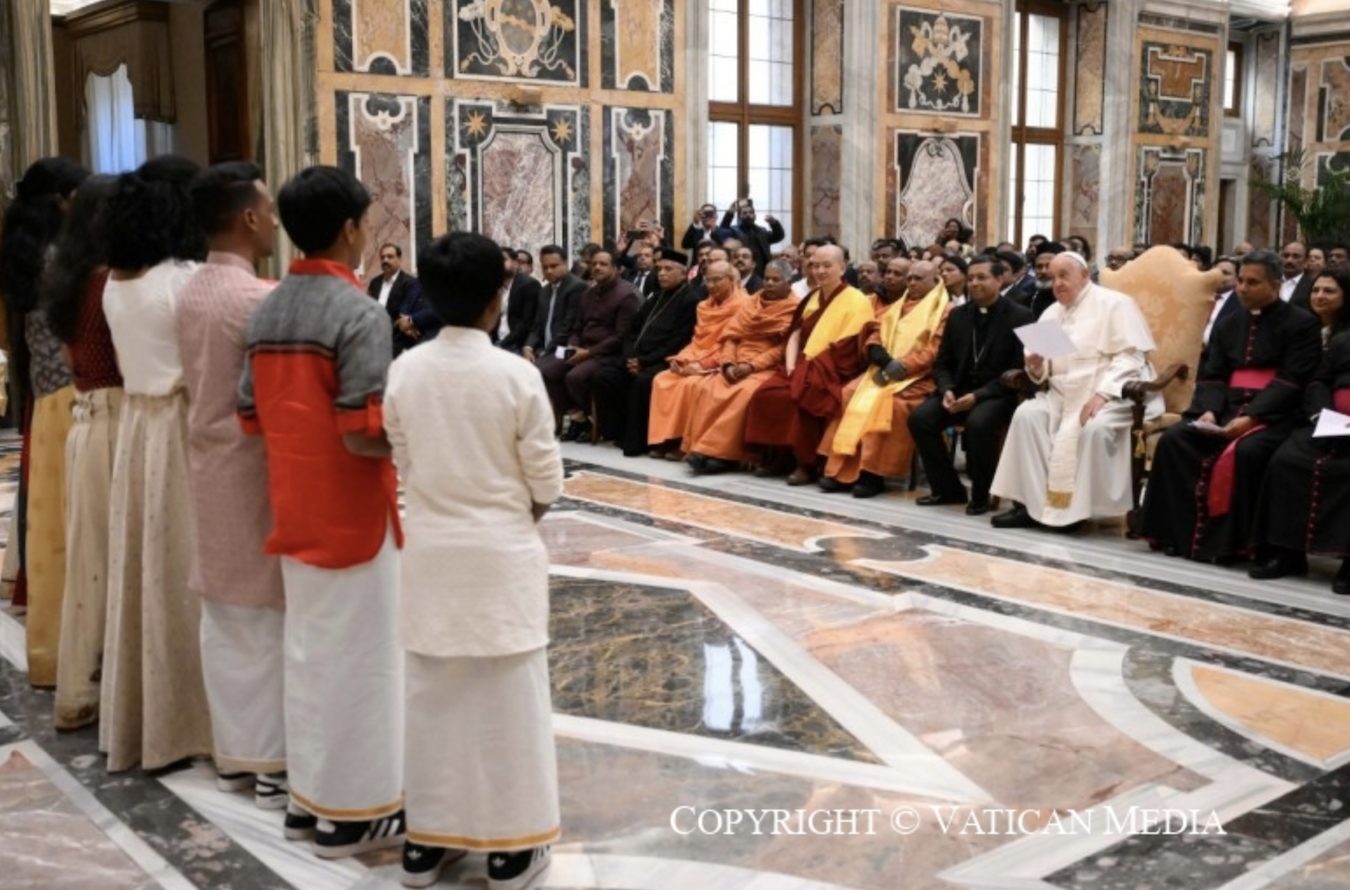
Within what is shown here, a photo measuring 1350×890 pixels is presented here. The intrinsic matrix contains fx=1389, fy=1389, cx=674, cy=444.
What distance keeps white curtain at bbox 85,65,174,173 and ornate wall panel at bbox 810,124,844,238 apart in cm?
640

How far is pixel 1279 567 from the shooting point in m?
5.46

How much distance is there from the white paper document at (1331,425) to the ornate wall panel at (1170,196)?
1142cm

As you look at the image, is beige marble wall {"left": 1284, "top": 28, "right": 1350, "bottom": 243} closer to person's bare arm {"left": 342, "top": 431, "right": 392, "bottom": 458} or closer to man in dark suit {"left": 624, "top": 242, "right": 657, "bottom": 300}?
man in dark suit {"left": 624, "top": 242, "right": 657, "bottom": 300}

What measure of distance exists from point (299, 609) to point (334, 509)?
0.24m

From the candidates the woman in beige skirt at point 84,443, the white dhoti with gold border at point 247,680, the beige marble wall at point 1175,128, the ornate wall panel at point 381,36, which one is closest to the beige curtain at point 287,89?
the ornate wall panel at point 381,36

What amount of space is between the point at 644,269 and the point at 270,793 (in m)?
7.38

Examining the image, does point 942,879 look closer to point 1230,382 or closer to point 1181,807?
point 1181,807

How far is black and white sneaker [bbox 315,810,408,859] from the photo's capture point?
9.75ft

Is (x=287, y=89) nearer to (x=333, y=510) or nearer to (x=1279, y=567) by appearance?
(x=1279, y=567)

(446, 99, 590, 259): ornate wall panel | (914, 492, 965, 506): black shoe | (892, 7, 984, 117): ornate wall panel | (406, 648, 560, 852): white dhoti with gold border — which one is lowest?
(914, 492, 965, 506): black shoe

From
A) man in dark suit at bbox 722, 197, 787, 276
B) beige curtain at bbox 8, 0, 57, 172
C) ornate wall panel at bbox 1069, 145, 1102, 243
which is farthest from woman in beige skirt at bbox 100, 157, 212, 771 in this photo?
ornate wall panel at bbox 1069, 145, 1102, 243

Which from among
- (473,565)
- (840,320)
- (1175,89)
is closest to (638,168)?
(840,320)

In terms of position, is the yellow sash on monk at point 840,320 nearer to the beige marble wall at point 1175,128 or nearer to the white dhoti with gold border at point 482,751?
the white dhoti with gold border at point 482,751

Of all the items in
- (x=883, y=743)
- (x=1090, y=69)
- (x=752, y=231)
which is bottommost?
(x=883, y=743)
